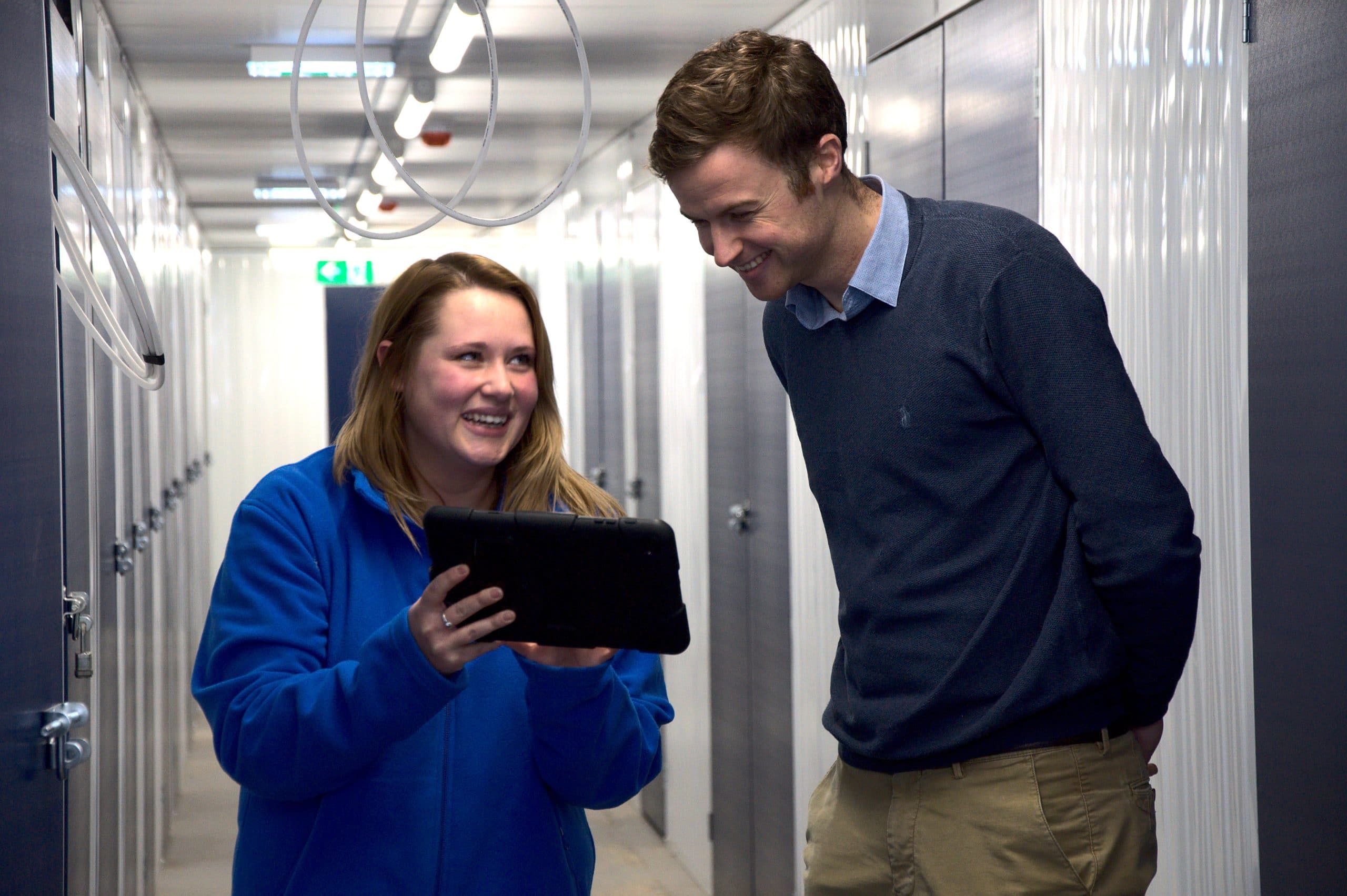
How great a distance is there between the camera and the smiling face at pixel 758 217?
1462mm

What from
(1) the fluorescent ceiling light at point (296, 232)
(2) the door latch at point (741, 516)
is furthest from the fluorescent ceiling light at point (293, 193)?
(2) the door latch at point (741, 516)

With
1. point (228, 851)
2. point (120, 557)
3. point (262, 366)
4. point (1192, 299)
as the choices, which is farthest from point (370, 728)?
point (262, 366)

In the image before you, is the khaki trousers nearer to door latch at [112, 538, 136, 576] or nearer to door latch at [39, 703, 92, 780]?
door latch at [39, 703, 92, 780]

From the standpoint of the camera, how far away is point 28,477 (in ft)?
4.93

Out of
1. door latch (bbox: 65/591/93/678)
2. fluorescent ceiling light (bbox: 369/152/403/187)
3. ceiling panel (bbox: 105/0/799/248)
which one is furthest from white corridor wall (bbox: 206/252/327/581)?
door latch (bbox: 65/591/93/678)

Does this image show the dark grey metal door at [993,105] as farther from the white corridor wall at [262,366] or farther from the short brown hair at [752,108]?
the white corridor wall at [262,366]

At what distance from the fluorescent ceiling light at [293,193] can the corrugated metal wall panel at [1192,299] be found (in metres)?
5.59

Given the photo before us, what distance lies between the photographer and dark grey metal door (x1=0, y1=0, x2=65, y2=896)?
56.1 inches

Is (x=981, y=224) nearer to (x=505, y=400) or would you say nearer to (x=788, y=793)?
(x=505, y=400)

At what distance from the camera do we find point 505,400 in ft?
4.81

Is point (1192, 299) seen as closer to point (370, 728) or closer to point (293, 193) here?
point (370, 728)

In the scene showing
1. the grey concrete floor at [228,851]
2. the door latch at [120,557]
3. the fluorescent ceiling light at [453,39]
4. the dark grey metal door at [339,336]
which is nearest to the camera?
the door latch at [120,557]

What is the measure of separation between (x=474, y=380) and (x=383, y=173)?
17.5 feet

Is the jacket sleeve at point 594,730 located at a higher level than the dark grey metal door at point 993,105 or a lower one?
lower
